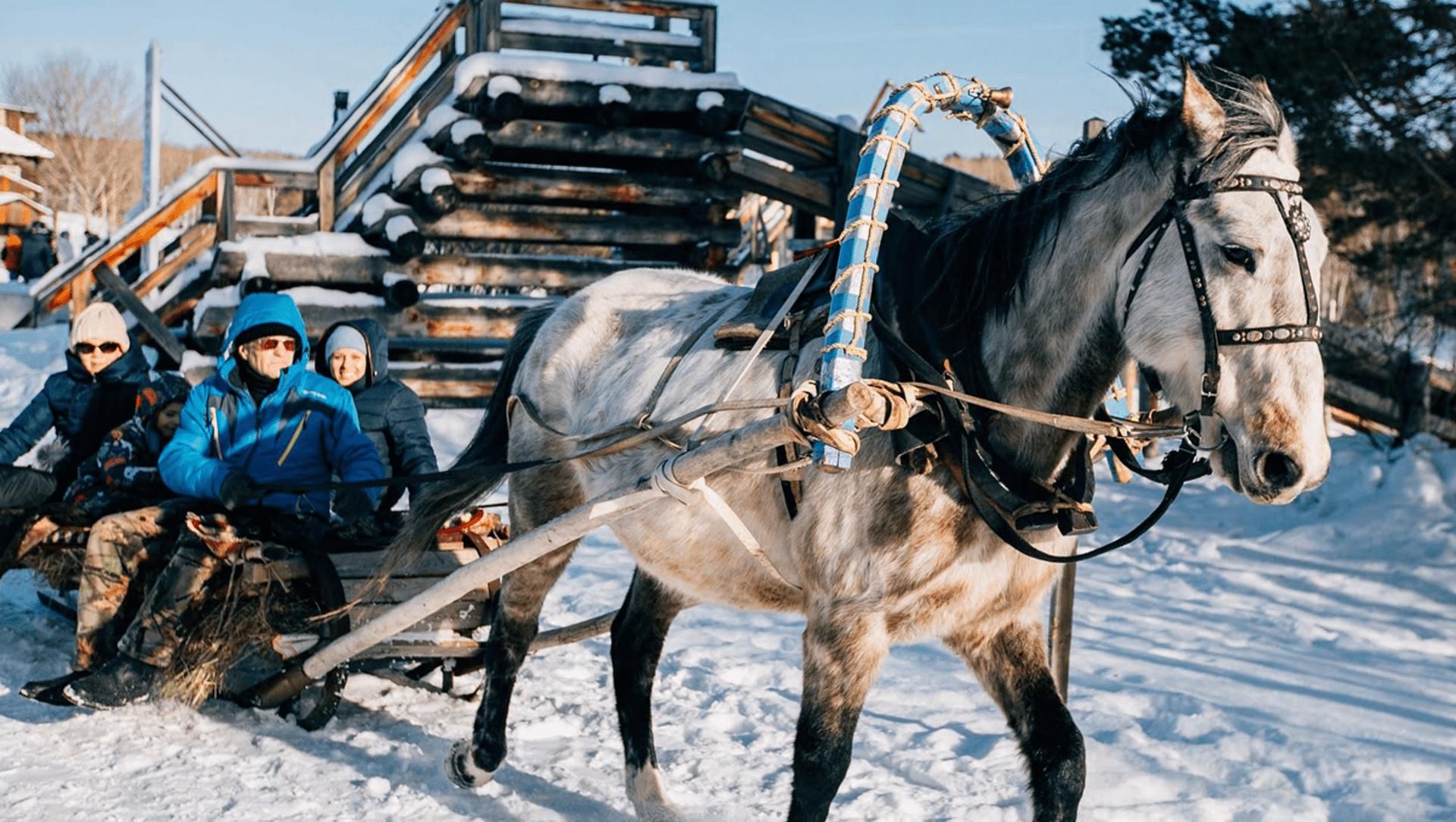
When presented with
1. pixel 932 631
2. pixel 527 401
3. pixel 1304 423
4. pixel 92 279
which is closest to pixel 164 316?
pixel 92 279

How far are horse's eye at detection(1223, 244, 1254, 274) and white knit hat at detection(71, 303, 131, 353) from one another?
190 inches

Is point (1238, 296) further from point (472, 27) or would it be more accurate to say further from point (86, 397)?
point (472, 27)

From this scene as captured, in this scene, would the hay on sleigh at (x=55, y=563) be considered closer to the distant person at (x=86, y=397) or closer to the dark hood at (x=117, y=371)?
the distant person at (x=86, y=397)

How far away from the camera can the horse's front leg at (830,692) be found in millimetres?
3016

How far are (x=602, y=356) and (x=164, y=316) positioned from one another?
731cm

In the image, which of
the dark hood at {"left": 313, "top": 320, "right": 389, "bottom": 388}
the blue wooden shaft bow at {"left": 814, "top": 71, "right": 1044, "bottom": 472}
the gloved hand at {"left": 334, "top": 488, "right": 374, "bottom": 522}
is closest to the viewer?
the blue wooden shaft bow at {"left": 814, "top": 71, "right": 1044, "bottom": 472}

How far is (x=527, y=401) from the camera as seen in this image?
4.43m

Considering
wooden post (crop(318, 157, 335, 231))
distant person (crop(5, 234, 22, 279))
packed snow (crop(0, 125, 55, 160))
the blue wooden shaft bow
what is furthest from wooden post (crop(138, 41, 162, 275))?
packed snow (crop(0, 125, 55, 160))

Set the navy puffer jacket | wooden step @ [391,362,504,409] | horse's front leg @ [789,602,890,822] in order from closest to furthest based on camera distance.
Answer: horse's front leg @ [789,602,890,822] → the navy puffer jacket → wooden step @ [391,362,504,409]

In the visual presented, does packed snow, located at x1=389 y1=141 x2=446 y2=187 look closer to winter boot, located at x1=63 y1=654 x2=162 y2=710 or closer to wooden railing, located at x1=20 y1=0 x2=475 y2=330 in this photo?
wooden railing, located at x1=20 y1=0 x2=475 y2=330

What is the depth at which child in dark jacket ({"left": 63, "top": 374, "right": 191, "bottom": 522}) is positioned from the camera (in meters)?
5.17

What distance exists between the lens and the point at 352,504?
503cm

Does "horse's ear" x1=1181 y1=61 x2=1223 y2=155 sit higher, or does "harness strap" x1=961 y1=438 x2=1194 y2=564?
"horse's ear" x1=1181 y1=61 x2=1223 y2=155

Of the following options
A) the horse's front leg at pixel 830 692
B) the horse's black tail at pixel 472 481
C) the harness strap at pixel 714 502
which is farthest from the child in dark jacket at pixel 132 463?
the horse's front leg at pixel 830 692
